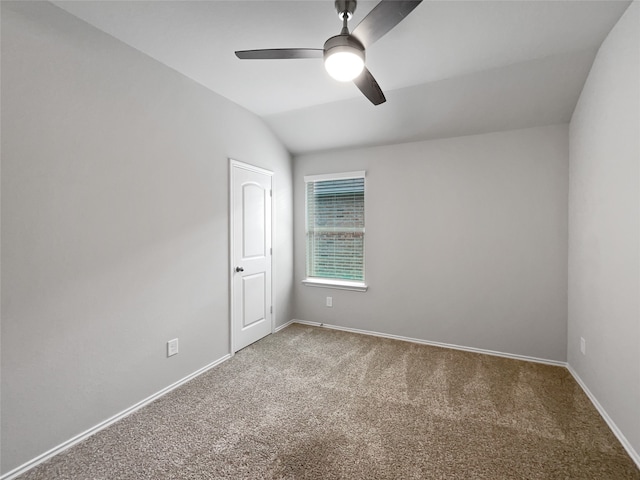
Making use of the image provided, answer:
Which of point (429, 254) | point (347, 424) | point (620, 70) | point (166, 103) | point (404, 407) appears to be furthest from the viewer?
point (429, 254)

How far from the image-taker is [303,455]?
175cm

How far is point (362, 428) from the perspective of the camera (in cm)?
198

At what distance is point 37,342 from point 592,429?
347 centimetres

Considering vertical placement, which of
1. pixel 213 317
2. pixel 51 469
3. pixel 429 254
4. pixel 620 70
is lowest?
pixel 51 469

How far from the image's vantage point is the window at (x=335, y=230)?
384 centimetres

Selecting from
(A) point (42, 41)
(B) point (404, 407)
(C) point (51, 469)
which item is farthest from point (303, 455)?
(A) point (42, 41)

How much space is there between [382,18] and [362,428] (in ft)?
7.78

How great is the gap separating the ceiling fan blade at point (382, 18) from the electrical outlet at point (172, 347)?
2.55m

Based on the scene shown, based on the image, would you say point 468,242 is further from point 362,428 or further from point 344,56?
point 344,56

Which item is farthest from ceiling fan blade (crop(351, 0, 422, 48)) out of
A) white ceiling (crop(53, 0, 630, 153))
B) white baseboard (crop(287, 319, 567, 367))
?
white baseboard (crop(287, 319, 567, 367))

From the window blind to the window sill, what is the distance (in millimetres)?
63

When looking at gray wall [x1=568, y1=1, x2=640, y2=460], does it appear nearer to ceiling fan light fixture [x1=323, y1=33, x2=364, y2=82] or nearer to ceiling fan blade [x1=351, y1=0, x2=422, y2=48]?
ceiling fan blade [x1=351, y1=0, x2=422, y2=48]

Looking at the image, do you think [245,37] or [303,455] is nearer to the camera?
[303,455]

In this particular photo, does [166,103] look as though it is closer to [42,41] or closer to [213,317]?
[42,41]
